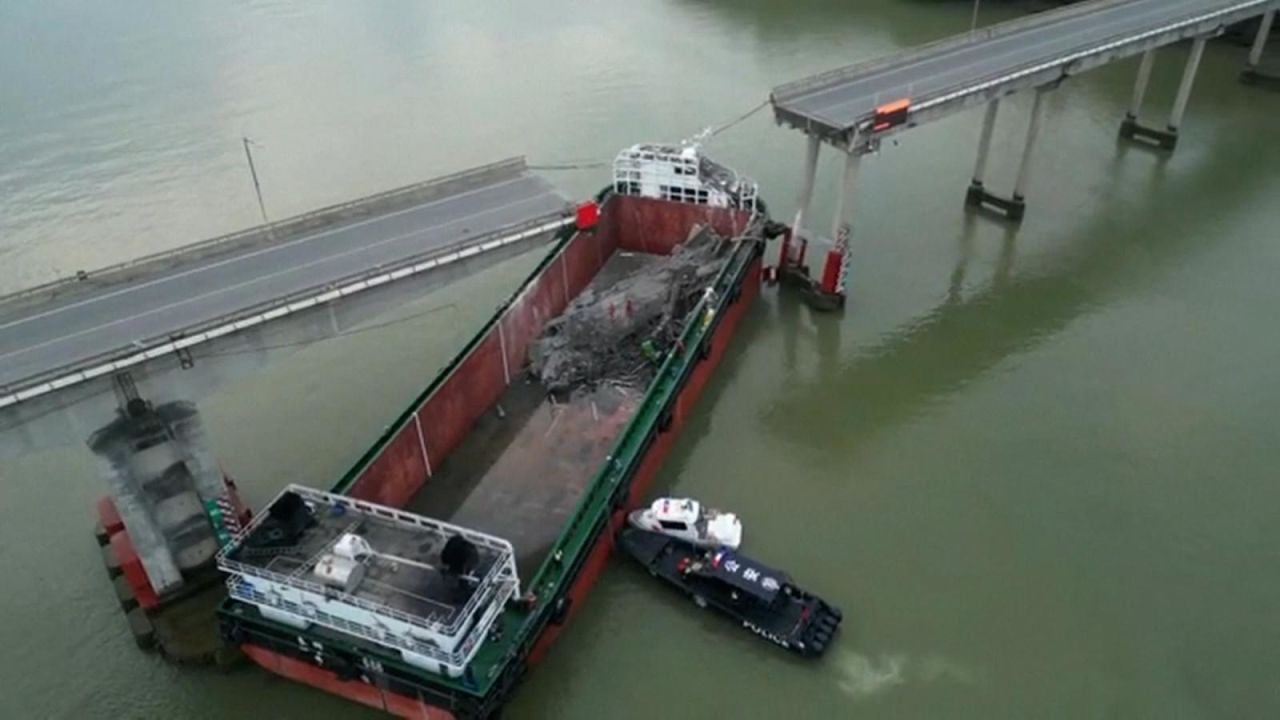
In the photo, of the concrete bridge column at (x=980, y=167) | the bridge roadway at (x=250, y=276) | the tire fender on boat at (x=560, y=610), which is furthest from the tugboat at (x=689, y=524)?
the concrete bridge column at (x=980, y=167)

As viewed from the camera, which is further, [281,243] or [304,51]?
[304,51]

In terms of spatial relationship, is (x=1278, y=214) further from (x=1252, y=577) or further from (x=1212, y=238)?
(x=1252, y=577)

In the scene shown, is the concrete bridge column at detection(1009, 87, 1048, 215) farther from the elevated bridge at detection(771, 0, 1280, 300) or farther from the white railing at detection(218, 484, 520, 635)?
the white railing at detection(218, 484, 520, 635)

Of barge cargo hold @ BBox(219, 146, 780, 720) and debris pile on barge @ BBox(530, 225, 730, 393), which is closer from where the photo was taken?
barge cargo hold @ BBox(219, 146, 780, 720)

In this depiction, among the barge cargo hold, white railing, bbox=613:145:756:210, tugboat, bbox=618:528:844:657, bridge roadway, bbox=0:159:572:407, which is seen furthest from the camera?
white railing, bbox=613:145:756:210

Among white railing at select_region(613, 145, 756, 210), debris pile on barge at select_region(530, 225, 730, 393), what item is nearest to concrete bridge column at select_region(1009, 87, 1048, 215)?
white railing at select_region(613, 145, 756, 210)

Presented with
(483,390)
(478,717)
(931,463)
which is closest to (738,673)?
(478,717)

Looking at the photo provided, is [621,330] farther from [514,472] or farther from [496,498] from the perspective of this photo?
[496,498]
